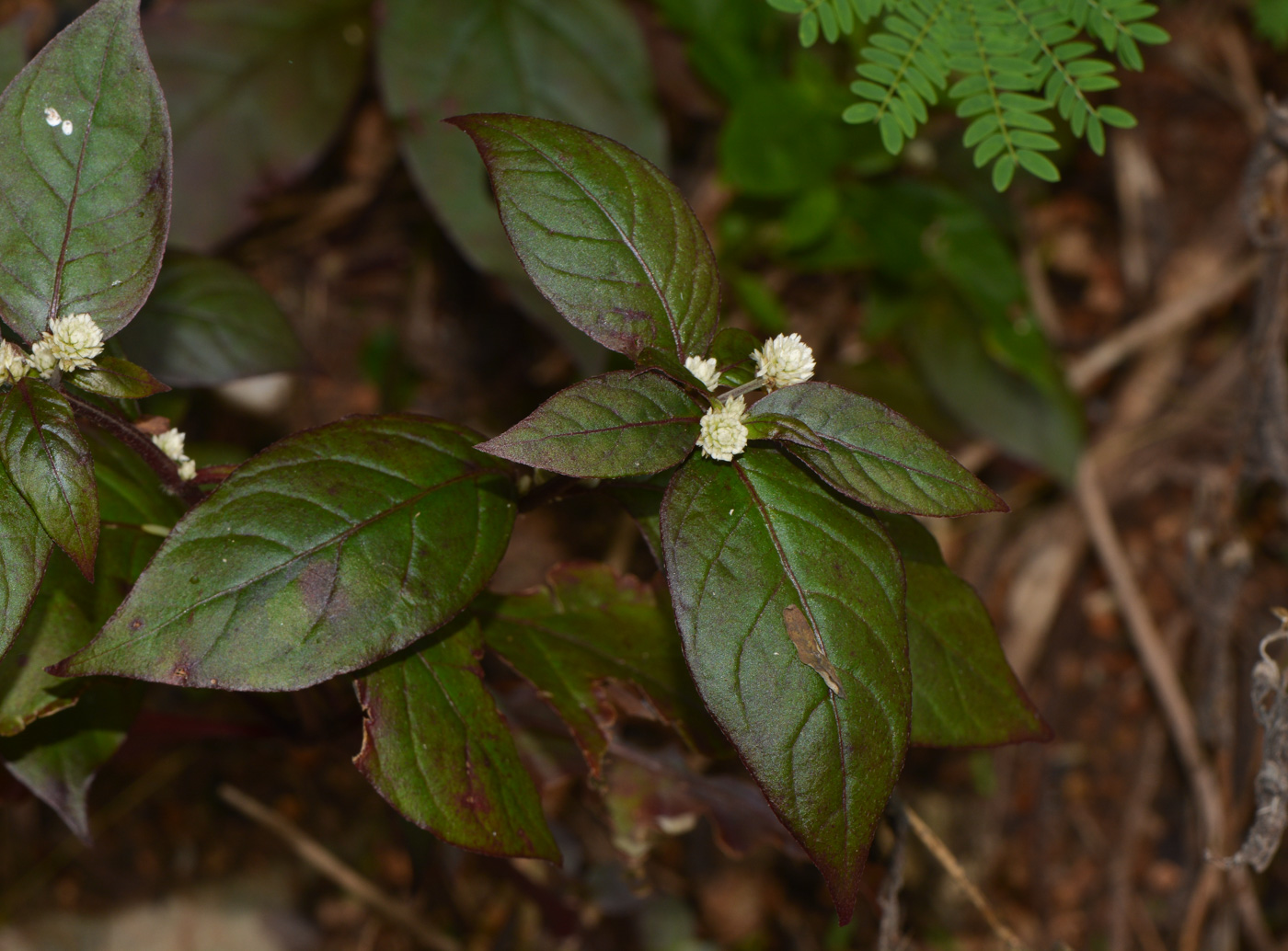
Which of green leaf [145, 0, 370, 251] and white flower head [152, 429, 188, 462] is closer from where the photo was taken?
white flower head [152, 429, 188, 462]

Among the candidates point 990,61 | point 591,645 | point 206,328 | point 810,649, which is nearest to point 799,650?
point 810,649

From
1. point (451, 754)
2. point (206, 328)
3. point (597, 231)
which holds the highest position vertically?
point (597, 231)

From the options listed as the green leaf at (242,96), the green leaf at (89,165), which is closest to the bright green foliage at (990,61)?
the green leaf at (89,165)

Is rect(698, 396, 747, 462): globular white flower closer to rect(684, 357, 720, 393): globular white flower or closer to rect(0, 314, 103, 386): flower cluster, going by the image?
rect(684, 357, 720, 393): globular white flower

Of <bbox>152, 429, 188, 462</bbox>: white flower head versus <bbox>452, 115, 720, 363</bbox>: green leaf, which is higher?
<bbox>452, 115, 720, 363</bbox>: green leaf

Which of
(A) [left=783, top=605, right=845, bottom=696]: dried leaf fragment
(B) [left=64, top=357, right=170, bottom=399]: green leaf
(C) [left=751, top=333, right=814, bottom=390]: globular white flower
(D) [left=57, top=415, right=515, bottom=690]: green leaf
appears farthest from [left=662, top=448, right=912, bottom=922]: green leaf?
(B) [left=64, top=357, right=170, bottom=399]: green leaf

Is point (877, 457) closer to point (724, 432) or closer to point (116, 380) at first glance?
point (724, 432)

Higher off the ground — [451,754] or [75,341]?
[75,341]
